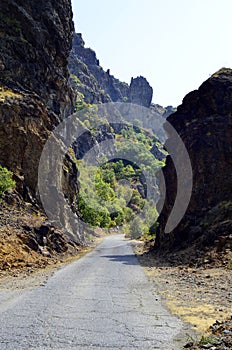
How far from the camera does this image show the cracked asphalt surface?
592 cm

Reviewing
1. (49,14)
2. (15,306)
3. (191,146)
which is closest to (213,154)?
(191,146)

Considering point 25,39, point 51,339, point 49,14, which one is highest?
point 49,14

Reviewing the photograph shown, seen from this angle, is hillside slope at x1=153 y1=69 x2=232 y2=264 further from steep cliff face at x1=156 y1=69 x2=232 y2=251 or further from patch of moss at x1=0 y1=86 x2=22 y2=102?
patch of moss at x1=0 y1=86 x2=22 y2=102

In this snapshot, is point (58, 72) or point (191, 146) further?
point (58, 72)

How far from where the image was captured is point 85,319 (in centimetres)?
761

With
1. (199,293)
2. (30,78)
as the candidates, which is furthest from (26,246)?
(30,78)

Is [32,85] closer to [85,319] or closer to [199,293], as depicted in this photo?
[199,293]

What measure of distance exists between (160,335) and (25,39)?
37572 mm

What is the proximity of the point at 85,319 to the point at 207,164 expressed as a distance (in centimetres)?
1976

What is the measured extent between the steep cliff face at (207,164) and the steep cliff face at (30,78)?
1382 centimetres

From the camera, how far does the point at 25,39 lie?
3722cm

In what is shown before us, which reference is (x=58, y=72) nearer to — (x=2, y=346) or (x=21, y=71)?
(x=21, y=71)

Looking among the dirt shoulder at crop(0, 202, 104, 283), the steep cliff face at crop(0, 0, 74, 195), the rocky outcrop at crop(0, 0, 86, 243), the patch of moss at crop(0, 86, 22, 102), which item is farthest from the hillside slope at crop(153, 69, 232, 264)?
Answer: the patch of moss at crop(0, 86, 22, 102)

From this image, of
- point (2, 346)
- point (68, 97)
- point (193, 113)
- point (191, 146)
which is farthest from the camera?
point (68, 97)
